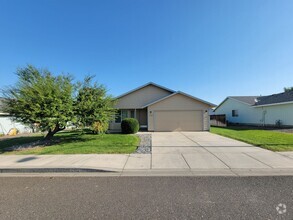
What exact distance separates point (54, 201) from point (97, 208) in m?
0.98

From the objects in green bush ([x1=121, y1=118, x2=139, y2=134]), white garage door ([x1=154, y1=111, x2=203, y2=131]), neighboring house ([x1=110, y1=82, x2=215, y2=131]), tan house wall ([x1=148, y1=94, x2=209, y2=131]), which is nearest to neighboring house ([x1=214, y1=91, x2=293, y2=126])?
neighboring house ([x1=110, y1=82, x2=215, y2=131])

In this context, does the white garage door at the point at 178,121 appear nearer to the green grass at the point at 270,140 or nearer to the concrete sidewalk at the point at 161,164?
the green grass at the point at 270,140

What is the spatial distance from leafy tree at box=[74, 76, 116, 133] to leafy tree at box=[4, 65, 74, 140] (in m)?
0.58

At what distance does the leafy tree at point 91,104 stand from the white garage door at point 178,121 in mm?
8013

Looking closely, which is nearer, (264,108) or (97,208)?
(97,208)

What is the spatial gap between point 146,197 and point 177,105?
15.3 m

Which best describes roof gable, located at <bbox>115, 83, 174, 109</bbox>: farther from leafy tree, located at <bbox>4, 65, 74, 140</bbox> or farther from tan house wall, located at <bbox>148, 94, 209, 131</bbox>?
leafy tree, located at <bbox>4, 65, 74, 140</bbox>

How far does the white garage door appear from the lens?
718 inches

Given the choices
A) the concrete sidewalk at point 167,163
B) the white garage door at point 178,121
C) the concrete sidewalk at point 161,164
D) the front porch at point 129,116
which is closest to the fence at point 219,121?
the white garage door at point 178,121

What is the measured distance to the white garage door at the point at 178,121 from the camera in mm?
18234

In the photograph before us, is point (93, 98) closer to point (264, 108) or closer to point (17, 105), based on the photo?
point (17, 105)

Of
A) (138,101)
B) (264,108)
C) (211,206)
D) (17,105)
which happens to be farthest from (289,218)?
(264,108)

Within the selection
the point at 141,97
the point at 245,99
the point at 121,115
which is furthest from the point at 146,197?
the point at 245,99

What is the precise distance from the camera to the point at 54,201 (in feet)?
11.5
